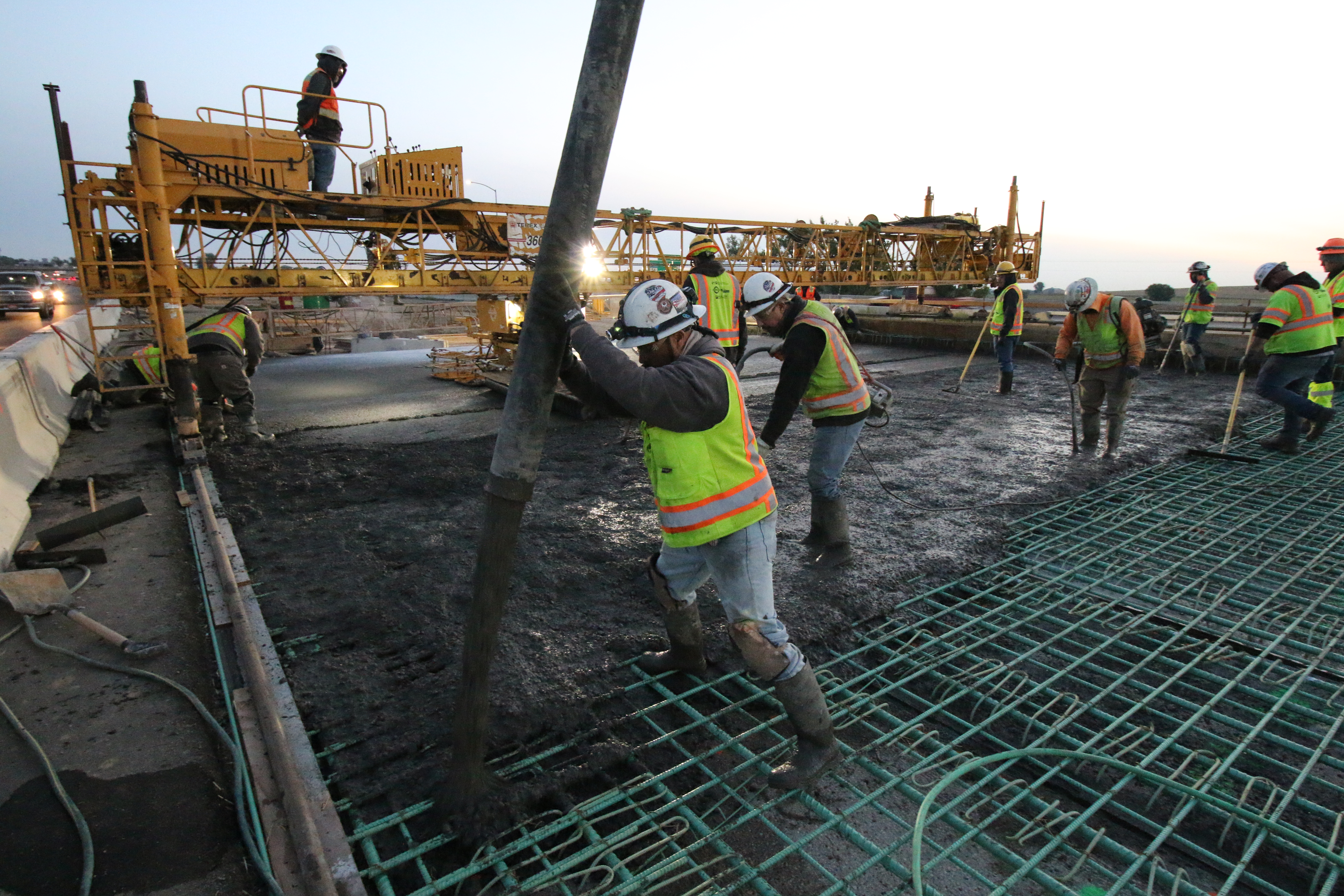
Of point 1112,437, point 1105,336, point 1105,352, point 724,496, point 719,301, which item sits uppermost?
point 719,301

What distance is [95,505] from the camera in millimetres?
4934

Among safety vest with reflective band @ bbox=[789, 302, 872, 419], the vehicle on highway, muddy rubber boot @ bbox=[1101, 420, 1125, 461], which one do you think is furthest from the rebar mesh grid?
the vehicle on highway

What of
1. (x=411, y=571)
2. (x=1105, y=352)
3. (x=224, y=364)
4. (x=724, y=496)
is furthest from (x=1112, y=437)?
(x=224, y=364)

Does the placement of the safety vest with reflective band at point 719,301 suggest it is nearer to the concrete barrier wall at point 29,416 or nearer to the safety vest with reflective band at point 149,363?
the concrete barrier wall at point 29,416

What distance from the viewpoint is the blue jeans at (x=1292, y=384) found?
20.8 feet

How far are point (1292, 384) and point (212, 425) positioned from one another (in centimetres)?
1047

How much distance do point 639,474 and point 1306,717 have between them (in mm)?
4566

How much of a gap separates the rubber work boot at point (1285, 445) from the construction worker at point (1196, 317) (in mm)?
4596

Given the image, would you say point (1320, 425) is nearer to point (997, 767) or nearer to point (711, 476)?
point (997, 767)

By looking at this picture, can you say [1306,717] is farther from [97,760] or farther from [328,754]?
[97,760]

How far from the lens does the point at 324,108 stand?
326 inches

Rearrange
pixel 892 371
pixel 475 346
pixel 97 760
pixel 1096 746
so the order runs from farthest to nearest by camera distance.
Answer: pixel 475 346, pixel 892 371, pixel 1096 746, pixel 97 760

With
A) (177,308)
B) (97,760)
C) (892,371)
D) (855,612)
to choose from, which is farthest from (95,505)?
(892,371)

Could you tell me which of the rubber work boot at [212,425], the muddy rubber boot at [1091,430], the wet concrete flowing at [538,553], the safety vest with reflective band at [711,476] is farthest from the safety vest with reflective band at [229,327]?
the muddy rubber boot at [1091,430]
